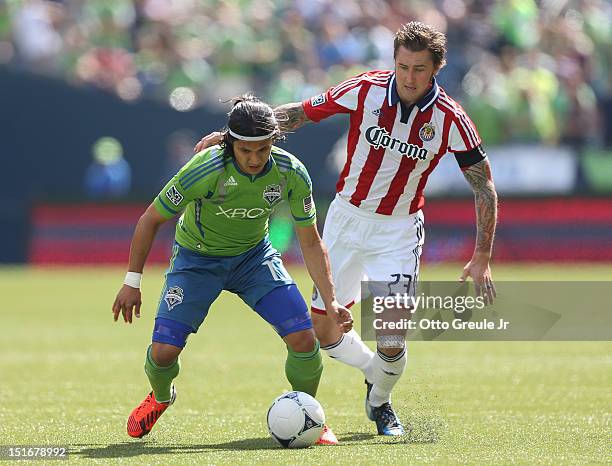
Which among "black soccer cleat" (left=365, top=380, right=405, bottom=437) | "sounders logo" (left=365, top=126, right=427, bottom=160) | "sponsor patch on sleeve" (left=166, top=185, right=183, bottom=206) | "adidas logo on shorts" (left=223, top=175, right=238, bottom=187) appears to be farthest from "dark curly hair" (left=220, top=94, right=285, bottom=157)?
"black soccer cleat" (left=365, top=380, right=405, bottom=437)

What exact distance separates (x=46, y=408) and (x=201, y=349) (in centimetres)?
391

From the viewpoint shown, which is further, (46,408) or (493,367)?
(493,367)

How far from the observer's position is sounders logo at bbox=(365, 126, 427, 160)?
Result: 7906 mm

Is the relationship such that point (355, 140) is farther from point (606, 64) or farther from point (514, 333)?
point (606, 64)

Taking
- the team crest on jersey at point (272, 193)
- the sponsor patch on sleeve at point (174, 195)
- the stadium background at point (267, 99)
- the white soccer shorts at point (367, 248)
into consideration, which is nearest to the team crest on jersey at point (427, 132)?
the white soccer shorts at point (367, 248)

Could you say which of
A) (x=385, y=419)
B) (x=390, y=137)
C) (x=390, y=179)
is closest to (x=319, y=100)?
(x=390, y=137)

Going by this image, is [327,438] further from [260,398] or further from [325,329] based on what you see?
[260,398]

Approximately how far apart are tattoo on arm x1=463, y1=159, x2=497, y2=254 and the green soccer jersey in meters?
1.02

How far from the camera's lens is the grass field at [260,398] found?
23.0 ft

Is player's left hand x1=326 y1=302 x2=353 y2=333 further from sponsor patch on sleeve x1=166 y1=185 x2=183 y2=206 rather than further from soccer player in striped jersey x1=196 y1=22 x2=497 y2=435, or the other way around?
sponsor patch on sleeve x1=166 y1=185 x2=183 y2=206

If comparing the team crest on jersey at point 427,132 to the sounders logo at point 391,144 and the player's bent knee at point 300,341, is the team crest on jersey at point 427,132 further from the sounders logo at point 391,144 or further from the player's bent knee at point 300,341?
the player's bent knee at point 300,341

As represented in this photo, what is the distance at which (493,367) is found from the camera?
11109mm

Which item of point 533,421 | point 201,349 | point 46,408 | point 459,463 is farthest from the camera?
point 201,349

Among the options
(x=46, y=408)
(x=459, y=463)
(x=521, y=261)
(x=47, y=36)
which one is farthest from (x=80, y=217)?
(x=459, y=463)
